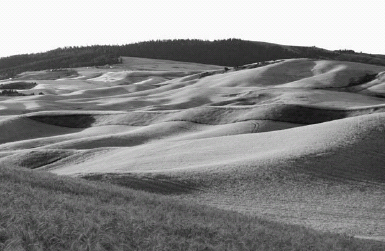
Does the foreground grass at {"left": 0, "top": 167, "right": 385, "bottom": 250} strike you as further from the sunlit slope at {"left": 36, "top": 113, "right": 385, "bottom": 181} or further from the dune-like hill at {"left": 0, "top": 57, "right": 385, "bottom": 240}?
the sunlit slope at {"left": 36, "top": 113, "right": 385, "bottom": 181}

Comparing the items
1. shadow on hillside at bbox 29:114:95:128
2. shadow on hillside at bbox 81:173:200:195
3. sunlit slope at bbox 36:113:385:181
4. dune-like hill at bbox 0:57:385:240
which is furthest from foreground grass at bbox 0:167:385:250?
shadow on hillside at bbox 29:114:95:128

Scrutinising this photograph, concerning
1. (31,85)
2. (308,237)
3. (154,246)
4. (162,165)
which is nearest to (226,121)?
(162,165)

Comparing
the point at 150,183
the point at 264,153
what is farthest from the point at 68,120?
the point at 150,183

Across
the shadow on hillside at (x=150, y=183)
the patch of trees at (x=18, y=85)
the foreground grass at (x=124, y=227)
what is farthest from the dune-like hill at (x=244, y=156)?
the patch of trees at (x=18, y=85)

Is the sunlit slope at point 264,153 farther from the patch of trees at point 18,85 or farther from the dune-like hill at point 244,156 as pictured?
the patch of trees at point 18,85

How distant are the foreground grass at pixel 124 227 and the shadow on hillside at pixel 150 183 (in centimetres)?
848

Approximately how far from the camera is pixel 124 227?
35.1 feet

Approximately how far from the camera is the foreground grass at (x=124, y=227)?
9.26 metres

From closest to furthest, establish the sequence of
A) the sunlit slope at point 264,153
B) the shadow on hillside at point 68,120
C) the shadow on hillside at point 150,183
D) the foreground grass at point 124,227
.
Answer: the foreground grass at point 124,227, the shadow on hillside at point 150,183, the sunlit slope at point 264,153, the shadow on hillside at point 68,120

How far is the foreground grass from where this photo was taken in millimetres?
9258

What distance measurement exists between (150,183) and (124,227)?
14672mm

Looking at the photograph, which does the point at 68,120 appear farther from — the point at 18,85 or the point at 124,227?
the point at 18,85

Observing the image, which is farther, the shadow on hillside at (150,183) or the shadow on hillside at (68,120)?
the shadow on hillside at (68,120)

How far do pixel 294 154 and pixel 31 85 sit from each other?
11140cm
